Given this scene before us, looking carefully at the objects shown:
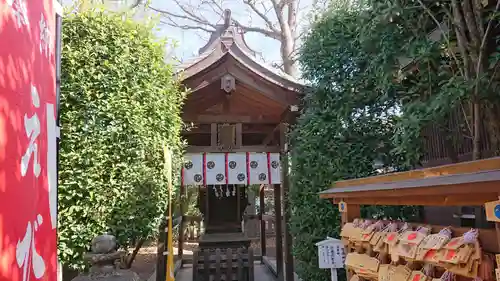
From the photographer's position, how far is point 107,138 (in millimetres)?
4867

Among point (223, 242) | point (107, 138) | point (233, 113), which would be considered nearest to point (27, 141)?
point (107, 138)

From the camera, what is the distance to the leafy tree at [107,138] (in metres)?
4.70

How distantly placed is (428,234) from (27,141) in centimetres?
327

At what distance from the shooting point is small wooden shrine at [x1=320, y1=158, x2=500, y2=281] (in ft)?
7.35

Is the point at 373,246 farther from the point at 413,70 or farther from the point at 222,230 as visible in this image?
the point at 222,230

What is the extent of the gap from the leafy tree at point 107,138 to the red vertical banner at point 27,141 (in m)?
1.42

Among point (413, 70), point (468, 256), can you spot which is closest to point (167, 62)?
point (413, 70)

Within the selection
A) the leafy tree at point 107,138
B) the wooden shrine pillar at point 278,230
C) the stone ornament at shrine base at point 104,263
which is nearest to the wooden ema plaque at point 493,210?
the stone ornament at shrine base at point 104,263

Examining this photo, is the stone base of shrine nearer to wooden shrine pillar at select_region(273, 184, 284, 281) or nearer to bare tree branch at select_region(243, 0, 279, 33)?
wooden shrine pillar at select_region(273, 184, 284, 281)

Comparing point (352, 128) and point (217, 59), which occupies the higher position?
point (217, 59)

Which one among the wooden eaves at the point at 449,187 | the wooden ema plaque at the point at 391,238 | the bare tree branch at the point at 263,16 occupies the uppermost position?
the bare tree branch at the point at 263,16

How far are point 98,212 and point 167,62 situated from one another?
2.70 m

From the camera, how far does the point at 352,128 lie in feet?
20.1

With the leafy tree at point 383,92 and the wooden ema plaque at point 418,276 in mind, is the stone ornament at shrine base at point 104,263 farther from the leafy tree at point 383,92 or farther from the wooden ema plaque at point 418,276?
the leafy tree at point 383,92
